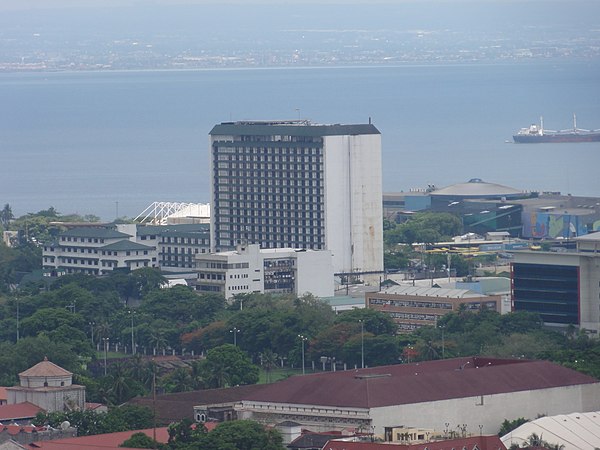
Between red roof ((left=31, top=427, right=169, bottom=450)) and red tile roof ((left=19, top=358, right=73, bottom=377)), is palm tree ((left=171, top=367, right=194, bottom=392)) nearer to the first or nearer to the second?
→ red tile roof ((left=19, top=358, right=73, bottom=377))

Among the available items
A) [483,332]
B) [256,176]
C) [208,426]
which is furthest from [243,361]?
[256,176]

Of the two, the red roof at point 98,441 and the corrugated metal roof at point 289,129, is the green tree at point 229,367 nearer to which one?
the red roof at point 98,441

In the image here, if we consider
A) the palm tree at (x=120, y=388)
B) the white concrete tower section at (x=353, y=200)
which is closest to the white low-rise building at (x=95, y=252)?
the white concrete tower section at (x=353, y=200)

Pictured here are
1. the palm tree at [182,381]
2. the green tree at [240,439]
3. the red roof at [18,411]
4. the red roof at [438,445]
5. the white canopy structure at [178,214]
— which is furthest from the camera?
the white canopy structure at [178,214]

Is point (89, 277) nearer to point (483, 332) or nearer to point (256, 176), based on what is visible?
point (256, 176)

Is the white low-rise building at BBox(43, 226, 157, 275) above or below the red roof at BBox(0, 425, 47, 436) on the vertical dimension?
above

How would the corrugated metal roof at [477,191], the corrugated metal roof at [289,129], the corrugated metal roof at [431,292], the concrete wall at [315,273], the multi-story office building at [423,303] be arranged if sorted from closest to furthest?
the multi-story office building at [423,303]
the corrugated metal roof at [431,292]
the concrete wall at [315,273]
the corrugated metal roof at [289,129]
the corrugated metal roof at [477,191]

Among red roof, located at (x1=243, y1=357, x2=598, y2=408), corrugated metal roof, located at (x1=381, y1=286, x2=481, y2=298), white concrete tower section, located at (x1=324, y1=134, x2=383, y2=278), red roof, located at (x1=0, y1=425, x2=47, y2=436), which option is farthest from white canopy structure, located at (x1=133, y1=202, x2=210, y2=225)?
red roof, located at (x1=0, y1=425, x2=47, y2=436)
